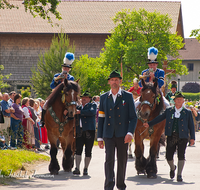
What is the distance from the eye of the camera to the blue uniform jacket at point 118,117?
6.64 m

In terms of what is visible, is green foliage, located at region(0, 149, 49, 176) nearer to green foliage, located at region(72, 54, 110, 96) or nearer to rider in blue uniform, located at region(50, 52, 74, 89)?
rider in blue uniform, located at region(50, 52, 74, 89)

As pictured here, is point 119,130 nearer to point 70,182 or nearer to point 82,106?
point 70,182

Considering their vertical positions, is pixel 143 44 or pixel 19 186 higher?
pixel 143 44

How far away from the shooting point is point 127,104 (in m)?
6.75

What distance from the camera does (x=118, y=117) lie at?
262 inches

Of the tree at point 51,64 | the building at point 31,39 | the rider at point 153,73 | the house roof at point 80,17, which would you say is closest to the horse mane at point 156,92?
the rider at point 153,73

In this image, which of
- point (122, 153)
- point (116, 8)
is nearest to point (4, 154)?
point (122, 153)

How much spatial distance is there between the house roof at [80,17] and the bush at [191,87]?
23.0 metres

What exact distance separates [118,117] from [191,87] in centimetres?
6346

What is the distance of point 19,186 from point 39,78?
24.3 metres

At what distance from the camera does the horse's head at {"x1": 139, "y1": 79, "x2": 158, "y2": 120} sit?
8547 mm

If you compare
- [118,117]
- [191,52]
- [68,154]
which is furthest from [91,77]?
[191,52]

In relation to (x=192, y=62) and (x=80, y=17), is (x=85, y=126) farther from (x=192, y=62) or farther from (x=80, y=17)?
(x=192, y=62)

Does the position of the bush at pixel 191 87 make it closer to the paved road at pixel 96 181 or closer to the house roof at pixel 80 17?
the house roof at pixel 80 17
